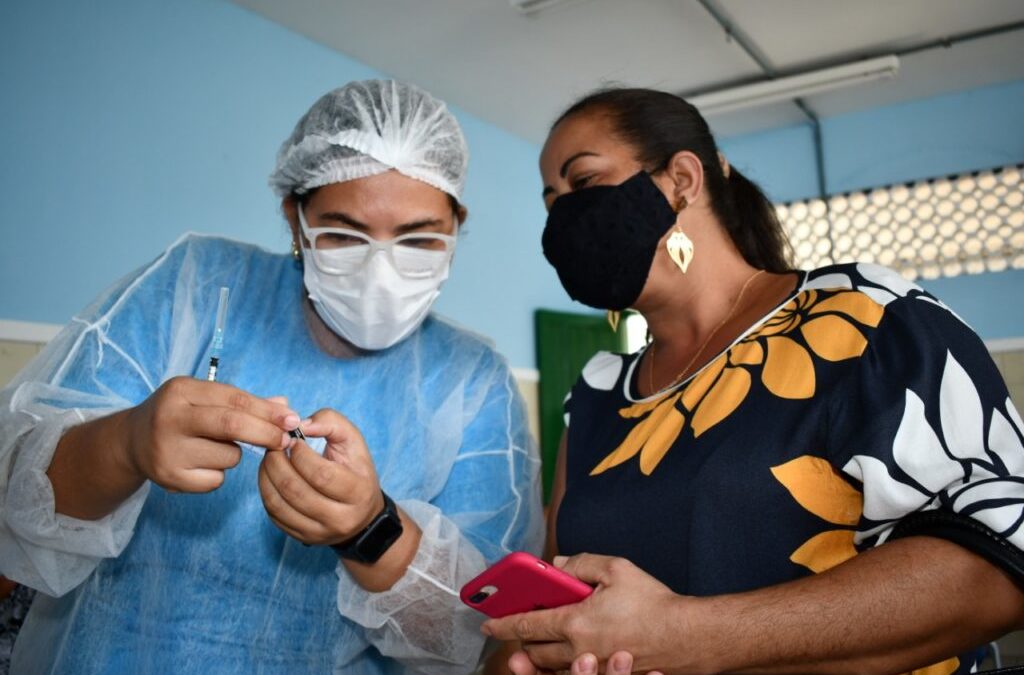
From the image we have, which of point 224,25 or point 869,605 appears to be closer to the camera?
point 869,605

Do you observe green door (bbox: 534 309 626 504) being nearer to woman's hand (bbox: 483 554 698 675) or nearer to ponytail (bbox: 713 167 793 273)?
ponytail (bbox: 713 167 793 273)

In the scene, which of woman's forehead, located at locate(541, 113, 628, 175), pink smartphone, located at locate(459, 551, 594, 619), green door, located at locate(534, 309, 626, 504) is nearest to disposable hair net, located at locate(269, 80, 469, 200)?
woman's forehead, located at locate(541, 113, 628, 175)

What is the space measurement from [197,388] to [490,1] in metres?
2.85

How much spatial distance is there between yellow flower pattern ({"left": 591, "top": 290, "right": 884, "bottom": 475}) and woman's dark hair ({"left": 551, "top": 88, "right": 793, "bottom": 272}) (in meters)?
0.25

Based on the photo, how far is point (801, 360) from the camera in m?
1.04

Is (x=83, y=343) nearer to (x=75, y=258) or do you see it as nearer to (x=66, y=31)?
(x=75, y=258)

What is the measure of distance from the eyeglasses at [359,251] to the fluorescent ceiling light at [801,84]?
2.83 metres

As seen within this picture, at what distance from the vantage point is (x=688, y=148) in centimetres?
135

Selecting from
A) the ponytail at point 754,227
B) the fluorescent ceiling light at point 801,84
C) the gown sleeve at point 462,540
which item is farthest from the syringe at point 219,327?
the fluorescent ceiling light at point 801,84

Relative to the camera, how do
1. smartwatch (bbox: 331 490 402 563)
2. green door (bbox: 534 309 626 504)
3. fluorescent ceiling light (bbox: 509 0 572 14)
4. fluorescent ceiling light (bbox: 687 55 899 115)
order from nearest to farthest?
smartwatch (bbox: 331 490 402 563)
fluorescent ceiling light (bbox: 509 0 572 14)
fluorescent ceiling light (bbox: 687 55 899 115)
green door (bbox: 534 309 626 504)

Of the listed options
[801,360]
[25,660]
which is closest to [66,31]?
[25,660]

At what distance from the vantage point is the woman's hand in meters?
0.85

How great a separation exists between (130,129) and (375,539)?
2.33m

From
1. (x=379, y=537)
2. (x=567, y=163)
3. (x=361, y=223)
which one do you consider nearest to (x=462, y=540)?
(x=379, y=537)
